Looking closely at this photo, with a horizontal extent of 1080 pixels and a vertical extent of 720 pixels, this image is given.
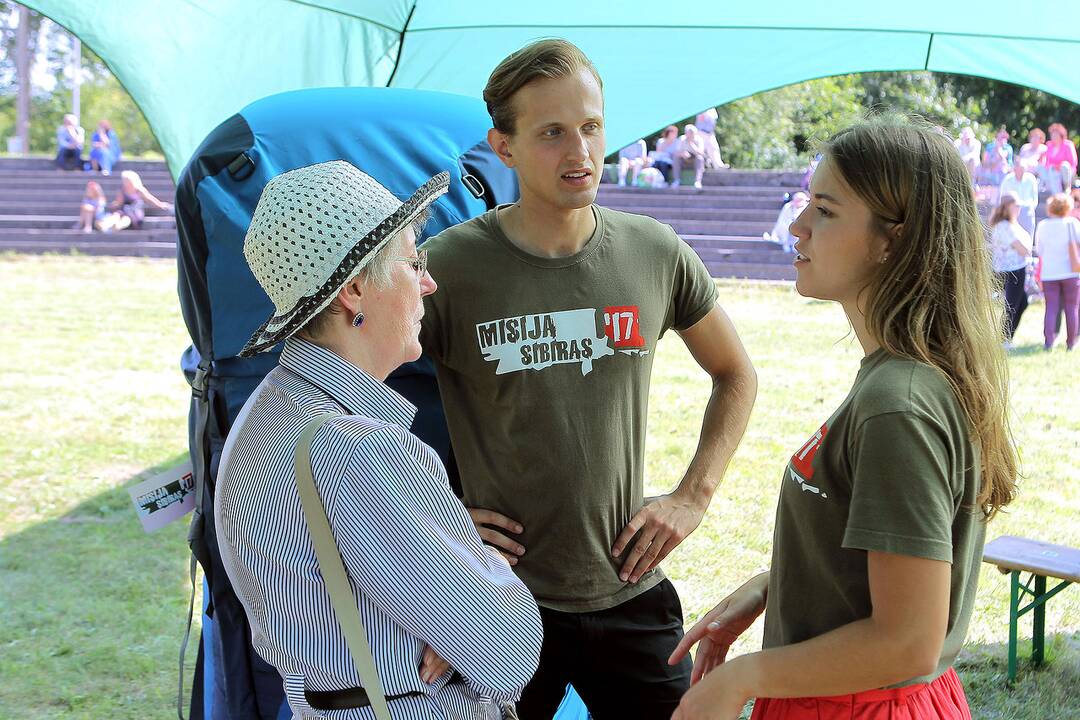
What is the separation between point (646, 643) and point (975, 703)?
227 cm

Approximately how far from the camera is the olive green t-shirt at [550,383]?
1983 mm

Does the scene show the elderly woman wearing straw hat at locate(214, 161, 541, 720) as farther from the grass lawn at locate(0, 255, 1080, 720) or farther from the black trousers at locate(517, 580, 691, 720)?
the grass lawn at locate(0, 255, 1080, 720)

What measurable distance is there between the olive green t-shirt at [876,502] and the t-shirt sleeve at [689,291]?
2.39ft

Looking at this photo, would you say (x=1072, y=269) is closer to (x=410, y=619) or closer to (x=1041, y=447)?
(x=1041, y=447)

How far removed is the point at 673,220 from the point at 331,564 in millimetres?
17178

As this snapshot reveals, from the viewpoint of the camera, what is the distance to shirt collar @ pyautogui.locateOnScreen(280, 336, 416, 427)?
4.48ft

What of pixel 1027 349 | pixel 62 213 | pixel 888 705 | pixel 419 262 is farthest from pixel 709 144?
pixel 888 705

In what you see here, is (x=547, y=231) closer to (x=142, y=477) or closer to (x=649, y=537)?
(x=649, y=537)

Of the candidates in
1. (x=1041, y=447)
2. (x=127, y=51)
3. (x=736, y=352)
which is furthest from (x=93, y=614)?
(x=1041, y=447)

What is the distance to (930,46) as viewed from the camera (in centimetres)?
331

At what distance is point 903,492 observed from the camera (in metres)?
1.25

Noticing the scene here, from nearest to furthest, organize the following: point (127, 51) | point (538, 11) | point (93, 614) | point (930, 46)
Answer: point (127, 51) < point (930, 46) < point (538, 11) < point (93, 614)

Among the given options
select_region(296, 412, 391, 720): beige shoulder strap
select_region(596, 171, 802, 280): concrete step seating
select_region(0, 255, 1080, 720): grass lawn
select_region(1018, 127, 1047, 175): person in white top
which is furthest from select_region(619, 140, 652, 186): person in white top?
select_region(296, 412, 391, 720): beige shoulder strap

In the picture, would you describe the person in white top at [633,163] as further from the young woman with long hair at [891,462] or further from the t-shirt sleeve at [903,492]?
the t-shirt sleeve at [903,492]
